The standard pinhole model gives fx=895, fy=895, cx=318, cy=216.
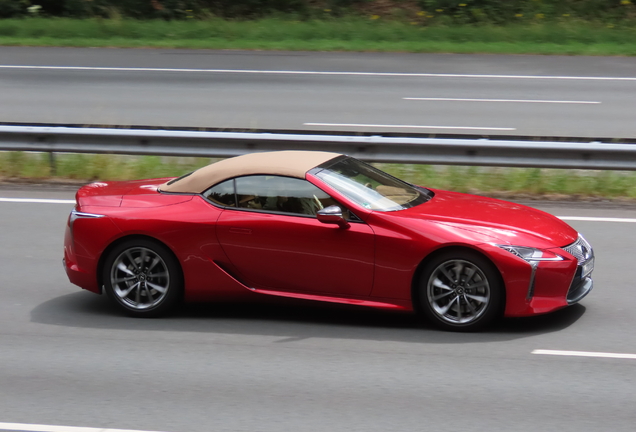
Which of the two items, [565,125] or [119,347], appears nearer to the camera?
[119,347]

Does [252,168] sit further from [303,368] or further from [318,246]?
[303,368]

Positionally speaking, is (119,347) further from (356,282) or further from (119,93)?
(119,93)

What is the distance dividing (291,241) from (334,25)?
56.4ft

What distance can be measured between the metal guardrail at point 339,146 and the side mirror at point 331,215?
4467mm

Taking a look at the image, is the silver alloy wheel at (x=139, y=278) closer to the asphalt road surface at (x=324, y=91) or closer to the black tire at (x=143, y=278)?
the black tire at (x=143, y=278)

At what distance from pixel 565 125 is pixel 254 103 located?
5.44 metres

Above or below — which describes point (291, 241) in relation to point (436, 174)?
above

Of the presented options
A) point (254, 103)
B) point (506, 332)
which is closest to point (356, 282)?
point (506, 332)

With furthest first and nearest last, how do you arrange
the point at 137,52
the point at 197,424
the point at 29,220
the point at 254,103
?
the point at 137,52, the point at 254,103, the point at 29,220, the point at 197,424

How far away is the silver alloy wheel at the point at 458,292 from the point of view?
647 centimetres

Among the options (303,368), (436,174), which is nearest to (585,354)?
(303,368)

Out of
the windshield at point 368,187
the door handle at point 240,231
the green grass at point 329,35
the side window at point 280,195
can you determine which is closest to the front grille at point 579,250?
the windshield at point 368,187

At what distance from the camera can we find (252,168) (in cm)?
696

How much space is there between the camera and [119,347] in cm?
641
